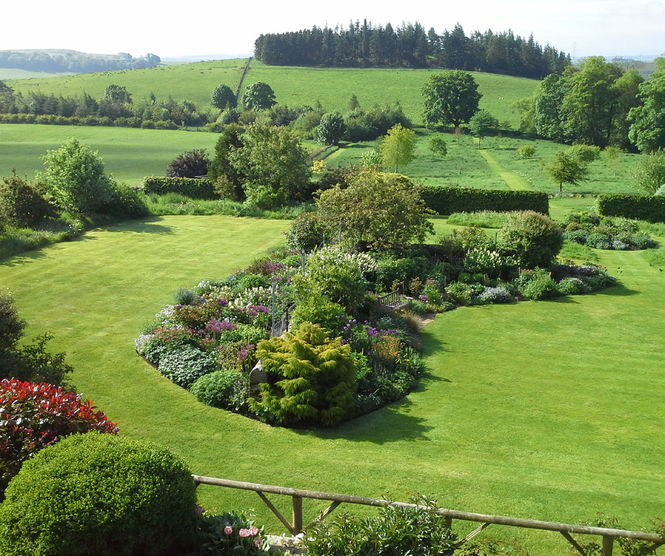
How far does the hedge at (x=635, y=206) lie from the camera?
35.5 m

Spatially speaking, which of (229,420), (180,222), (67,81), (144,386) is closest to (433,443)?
(229,420)

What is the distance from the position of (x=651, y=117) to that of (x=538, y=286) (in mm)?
56945

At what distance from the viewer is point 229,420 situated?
436 inches

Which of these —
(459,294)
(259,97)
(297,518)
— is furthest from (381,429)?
(259,97)

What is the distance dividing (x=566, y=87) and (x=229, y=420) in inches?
3176

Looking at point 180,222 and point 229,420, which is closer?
point 229,420

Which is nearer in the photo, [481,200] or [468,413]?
[468,413]

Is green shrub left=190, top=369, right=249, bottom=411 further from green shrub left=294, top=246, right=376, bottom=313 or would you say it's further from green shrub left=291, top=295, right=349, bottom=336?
green shrub left=294, top=246, right=376, bottom=313

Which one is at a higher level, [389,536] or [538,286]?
[389,536]

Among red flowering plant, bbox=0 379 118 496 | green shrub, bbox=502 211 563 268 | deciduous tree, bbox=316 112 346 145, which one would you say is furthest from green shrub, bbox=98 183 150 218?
deciduous tree, bbox=316 112 346 145

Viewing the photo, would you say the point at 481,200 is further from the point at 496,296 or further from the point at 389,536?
the point at 389,536

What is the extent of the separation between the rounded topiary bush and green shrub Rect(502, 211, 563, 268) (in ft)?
61.4

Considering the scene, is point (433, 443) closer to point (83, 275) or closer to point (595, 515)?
point (595, 515)

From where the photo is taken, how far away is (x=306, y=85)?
364 ft
